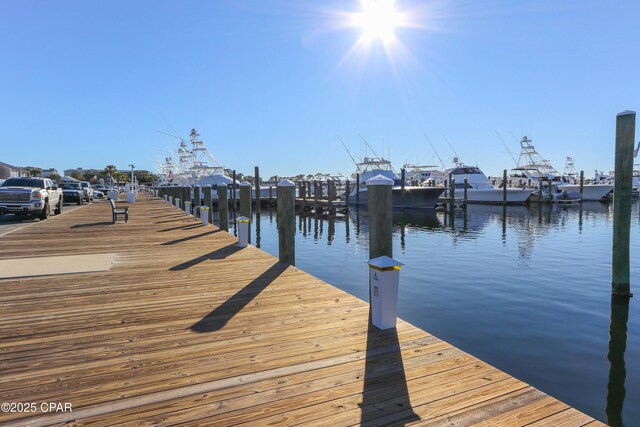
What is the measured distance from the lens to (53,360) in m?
3.56

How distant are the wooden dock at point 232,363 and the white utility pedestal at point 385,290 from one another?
16 centimetres

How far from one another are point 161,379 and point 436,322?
5.84 metres

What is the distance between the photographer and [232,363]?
3531 millimetres

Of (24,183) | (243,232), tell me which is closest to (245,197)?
(243,232)

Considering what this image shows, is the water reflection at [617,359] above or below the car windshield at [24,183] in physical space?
below

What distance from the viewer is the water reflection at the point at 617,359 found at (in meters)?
4.86

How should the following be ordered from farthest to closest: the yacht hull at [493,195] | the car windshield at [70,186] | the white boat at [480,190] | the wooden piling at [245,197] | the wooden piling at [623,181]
→ the white boat at [480,190] < the yacht hull at [493,195] < the car windshield at [70,186] < the wooden piling at [245,197] < the wooden piling at [623,181]

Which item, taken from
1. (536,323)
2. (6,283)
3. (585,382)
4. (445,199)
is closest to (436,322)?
(536,323)

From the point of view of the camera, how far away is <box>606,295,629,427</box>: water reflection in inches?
191

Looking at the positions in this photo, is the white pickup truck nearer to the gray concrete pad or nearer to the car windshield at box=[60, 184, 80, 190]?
the gray concrete pad

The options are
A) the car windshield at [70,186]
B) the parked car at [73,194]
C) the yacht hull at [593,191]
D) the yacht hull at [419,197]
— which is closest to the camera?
the parked car at [73,194]

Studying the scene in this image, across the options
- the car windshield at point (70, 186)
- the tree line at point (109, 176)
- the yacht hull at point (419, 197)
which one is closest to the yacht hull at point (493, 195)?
the yacht hull at point (419, 197)

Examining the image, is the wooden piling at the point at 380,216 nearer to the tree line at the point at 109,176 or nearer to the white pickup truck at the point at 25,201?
the white pickup truck at the point at 25,201

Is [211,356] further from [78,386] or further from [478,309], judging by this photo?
[478,309]
